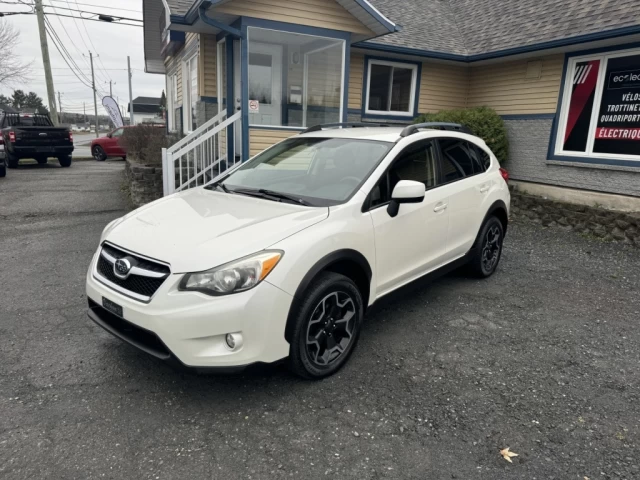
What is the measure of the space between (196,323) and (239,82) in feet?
22.5

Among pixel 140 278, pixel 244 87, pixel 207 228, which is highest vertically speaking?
pixel 244 87

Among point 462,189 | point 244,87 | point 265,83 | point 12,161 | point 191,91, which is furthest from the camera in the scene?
point 12,161

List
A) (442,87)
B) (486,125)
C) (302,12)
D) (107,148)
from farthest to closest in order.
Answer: (107,148)
(442,87)
(486,125)
(302,12)

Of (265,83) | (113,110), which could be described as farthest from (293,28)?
(113,110)

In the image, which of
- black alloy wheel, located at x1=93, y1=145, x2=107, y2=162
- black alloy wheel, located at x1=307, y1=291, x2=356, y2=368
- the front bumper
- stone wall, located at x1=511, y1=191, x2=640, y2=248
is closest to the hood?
the front bumper

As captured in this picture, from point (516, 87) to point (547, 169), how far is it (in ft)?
6.57

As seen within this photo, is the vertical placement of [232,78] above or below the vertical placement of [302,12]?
below

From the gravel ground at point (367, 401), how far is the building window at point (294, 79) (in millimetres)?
5250

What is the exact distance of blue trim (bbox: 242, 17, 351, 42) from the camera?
25.2ft

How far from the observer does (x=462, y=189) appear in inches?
183

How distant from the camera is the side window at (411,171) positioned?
372 cm

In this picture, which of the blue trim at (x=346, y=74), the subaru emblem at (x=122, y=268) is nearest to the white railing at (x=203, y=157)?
the blue trim at (x=346, y=74)

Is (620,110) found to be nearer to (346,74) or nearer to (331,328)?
(346,74)

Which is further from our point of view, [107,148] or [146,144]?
[107,148]
